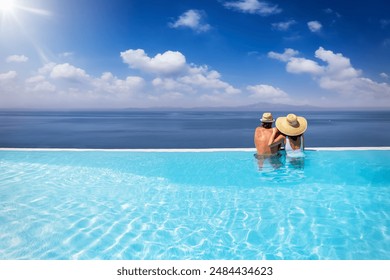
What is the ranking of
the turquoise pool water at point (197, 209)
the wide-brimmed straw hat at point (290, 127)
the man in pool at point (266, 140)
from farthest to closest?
1. the man in pool at point (266, 140)
2. the wide-brimmed straw hat at point (290, 127)
3. the turquoise pool water at point (197, 209)

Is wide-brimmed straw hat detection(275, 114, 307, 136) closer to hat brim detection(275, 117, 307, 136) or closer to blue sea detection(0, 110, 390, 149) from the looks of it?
hat brim detection(275, 117, 307, 136)

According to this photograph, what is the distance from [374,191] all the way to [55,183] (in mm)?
6845

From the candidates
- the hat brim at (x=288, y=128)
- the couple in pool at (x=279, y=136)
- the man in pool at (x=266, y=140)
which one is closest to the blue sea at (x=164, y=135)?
the couple in pool at (x=279, y=136)

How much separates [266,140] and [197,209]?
10.3 feet

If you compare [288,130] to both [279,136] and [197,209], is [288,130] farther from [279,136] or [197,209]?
[197,209]

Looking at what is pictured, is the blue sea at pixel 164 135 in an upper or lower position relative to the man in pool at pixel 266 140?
lower

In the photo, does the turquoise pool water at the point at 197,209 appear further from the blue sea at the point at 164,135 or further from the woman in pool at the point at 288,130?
the blue sea at the point at 164,135

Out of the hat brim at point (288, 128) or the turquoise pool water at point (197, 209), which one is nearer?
the turquoise pool water at point (197, 209)

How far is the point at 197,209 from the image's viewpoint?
4754 mm

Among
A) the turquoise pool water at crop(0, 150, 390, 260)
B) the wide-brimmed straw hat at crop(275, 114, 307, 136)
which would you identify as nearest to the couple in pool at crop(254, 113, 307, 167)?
the wide-brimmed straw hat at crop(275, 114, 307, 136)

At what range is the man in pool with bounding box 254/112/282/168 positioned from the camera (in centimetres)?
699

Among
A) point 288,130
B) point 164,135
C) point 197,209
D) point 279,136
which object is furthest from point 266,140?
point 164,135

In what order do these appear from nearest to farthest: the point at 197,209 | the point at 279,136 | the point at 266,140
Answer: the point at 197,209
the point at 279,136
the point at 266,140

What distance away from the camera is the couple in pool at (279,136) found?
22.2 feet
